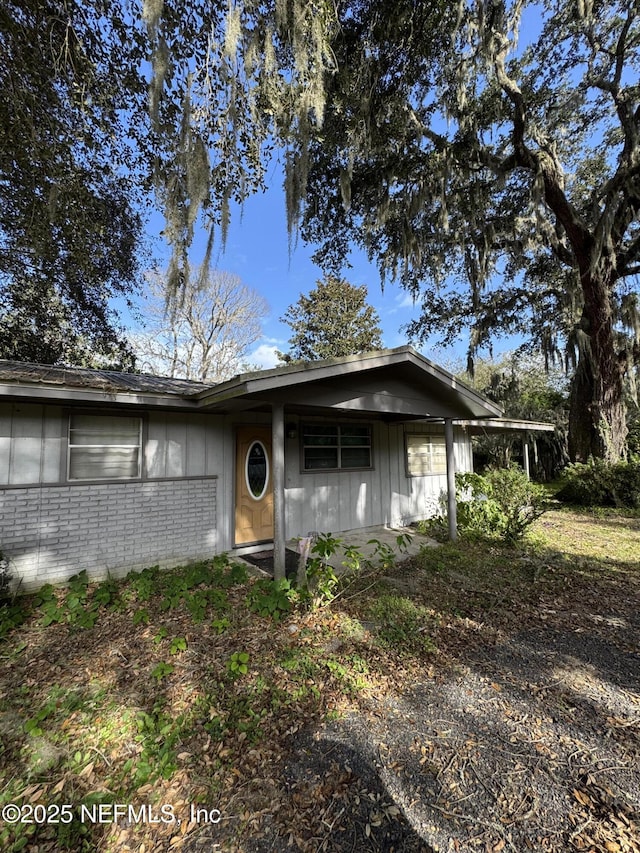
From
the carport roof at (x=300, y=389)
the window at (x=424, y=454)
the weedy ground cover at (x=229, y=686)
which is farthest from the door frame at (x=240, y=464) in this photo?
the window at (x=424, y=454)

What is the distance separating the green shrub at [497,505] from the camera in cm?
668

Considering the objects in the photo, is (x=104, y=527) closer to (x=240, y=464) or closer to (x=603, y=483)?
(x=240, y=464)

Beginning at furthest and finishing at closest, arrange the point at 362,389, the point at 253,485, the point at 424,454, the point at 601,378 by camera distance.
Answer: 1. the point at 601,378
2. the point at 424,454
3. the point at 253,485
4. the point at 362,389

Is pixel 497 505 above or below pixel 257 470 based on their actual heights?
below

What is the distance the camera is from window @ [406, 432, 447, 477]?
28.3 feet

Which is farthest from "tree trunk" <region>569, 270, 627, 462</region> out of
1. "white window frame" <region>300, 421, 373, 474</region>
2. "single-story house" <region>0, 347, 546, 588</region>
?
"white window frame" <region>300, 421, 373, 474</region>

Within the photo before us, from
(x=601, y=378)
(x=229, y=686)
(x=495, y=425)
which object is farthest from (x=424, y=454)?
(x=229, y=686)

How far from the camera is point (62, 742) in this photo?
2.32m

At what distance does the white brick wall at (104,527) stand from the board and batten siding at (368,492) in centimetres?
159

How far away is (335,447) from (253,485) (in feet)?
6.28

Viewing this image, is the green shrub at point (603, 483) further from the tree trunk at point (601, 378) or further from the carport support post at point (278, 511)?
the carport support post at point (278, 511)

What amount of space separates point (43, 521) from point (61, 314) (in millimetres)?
7923

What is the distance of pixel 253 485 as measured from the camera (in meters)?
6.21

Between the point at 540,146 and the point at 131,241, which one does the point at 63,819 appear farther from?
the point at 540,146
